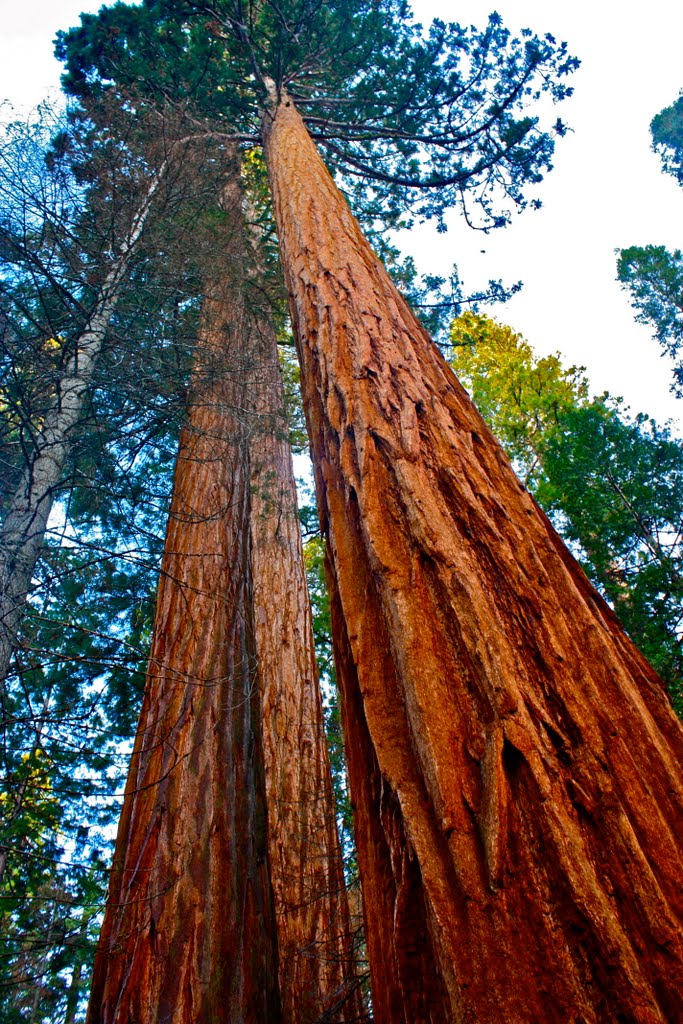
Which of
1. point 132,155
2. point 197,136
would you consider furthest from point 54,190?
point 197,136

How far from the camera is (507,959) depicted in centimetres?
84

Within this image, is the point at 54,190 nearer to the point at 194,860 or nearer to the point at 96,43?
the point at 96,43

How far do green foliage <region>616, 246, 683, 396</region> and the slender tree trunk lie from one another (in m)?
12.9

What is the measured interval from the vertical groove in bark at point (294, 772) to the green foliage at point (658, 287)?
11847 millimetres

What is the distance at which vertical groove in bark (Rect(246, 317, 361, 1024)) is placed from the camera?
3354 mm

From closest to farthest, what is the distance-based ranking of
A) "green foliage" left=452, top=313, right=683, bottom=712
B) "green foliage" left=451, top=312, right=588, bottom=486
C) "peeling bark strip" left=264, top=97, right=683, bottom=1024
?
"peeling bark strip" left=264, top=97, right=683, bottom=1024 → "green foliage" left=452, top=313, right=683, bottom=712 → "green foliage" left=451, top=312, right=588, bottom=486

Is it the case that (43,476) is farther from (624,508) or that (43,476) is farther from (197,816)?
(624,508)

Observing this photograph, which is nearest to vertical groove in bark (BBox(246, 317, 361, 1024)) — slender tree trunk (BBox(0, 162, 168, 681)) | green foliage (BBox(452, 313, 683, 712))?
slender tree trunk (BBox(0, 162, 168, 681))

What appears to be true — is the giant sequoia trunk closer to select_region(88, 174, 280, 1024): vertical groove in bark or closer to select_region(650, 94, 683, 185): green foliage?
select_region(88, 174, 280, 1024): vertical groove in bark

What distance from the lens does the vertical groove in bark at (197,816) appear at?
9.75 feet

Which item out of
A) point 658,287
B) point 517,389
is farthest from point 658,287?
point 517,389

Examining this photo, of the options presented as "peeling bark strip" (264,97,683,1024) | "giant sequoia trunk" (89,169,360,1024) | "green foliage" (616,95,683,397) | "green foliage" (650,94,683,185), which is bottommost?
"peeling bark strip" (264,97,683,1024)

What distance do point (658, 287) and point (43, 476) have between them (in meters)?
15.5

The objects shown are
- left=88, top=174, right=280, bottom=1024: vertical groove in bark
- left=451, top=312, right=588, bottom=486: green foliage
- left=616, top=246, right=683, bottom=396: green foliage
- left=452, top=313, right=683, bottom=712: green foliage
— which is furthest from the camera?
left=616, top=246, right=683, bottom=396: green foliage
